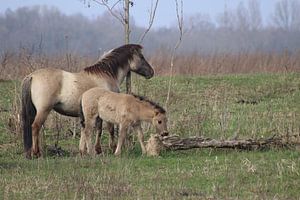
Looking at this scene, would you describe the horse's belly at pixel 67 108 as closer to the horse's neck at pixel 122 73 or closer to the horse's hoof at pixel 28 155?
the horse's hoof at pixel 28 155

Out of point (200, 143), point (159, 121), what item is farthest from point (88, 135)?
point (200, 143)

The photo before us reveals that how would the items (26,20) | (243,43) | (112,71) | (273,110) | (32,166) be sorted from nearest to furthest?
(32,166) < (112,71) < (273,110) < (243,43) < (26,20)

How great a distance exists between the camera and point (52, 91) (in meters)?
13.1

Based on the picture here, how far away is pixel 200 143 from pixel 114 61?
107 inches

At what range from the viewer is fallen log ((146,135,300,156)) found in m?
12.6

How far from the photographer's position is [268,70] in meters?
28.6

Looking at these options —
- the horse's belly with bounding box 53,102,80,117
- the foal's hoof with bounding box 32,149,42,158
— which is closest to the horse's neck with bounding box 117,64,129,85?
the horse's belly with bounding box 53,102,80,117

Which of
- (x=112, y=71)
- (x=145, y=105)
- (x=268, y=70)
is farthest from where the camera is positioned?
(x=268, y=70)

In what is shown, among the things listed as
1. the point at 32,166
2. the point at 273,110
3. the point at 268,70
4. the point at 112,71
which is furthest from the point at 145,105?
the point at 268,70

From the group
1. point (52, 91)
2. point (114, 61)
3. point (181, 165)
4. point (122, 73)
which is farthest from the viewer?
point (122, 73)

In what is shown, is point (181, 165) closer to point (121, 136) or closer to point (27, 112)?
point (121, 136)

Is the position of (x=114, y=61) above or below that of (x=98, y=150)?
above

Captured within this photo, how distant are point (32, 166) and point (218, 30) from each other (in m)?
50.5

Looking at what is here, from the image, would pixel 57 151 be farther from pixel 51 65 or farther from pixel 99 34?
pixel 99 34
